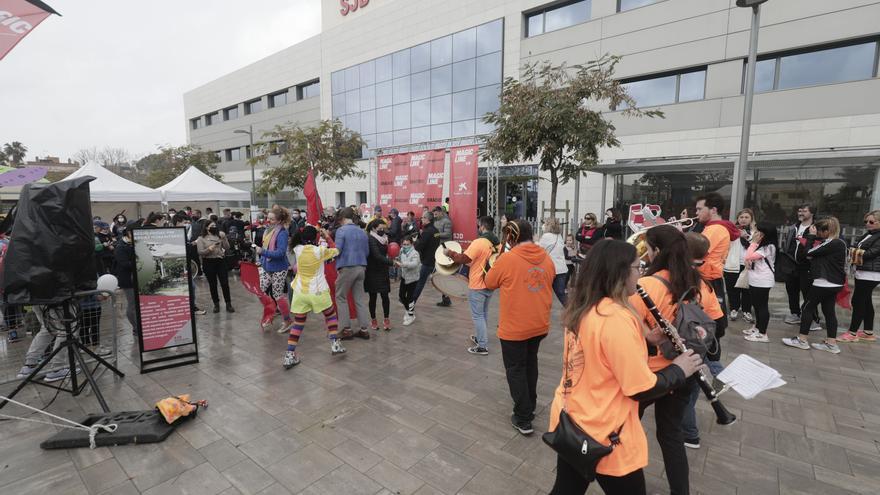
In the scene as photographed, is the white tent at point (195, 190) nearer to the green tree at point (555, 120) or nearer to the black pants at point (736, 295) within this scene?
the green tree at point (555, 120)

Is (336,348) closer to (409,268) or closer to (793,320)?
(409,268)

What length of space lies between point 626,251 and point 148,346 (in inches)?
217

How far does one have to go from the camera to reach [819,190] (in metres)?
12.0

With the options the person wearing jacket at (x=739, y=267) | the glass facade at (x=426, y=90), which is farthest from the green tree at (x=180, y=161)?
the person wearing jacket at (x=739, y=267)

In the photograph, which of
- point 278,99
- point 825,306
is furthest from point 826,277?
point 278,99

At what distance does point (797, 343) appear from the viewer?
18.0 feet

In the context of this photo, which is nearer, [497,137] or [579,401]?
[579,401]

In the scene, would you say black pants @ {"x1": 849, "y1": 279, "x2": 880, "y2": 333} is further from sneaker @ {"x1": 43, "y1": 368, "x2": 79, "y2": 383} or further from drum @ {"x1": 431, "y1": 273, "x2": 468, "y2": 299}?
sneaker @ {"x1": 43, "y1": 368, "x2": 79, "y2": 383}

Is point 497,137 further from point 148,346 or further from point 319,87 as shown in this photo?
point 319,87

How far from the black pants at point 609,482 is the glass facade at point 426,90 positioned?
56.4 ft

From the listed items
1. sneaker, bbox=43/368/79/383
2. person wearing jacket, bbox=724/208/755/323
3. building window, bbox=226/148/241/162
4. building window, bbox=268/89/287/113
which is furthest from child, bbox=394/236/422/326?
building window, bbox=226/148/241/162

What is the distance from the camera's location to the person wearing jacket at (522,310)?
3248mm

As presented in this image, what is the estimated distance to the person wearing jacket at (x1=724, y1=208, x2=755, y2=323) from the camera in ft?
20.6

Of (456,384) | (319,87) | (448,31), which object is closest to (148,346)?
(456,384)
